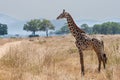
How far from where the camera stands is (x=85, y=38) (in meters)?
13.0

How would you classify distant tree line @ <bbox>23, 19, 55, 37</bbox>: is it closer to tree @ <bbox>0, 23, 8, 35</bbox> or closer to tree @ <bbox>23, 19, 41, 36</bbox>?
tree @ <bbox>23, 19, 41, 36</bbox>

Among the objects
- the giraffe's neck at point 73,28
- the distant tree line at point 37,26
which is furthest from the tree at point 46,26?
the giraffe's neck at point 73,28

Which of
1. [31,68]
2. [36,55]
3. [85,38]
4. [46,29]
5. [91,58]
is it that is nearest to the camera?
[31,68]

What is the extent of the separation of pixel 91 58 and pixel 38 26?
445 feet

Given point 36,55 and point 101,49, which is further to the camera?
point 36,55

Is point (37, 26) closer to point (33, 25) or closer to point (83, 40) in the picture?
point (33, 25)

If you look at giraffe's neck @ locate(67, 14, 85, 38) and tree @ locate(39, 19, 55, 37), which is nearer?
giraffe's neck @ locate(67, 14, 85, 38)

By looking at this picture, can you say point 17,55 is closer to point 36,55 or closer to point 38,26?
point 36,55

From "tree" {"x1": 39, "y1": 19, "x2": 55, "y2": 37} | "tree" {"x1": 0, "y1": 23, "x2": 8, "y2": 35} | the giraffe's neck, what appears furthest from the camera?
"tree" {"x1": 39, "y1": 19, "x2": 55, "y2": 37}

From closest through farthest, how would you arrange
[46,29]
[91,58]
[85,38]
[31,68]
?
[31,68], [85,38], [91,58], [46,29]

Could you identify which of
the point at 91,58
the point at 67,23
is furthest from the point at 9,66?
the point at 91,58

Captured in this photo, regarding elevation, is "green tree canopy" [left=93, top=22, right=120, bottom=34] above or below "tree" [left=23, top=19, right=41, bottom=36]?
below

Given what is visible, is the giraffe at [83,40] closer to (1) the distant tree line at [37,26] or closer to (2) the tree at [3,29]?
(2) the tree at [3,29]

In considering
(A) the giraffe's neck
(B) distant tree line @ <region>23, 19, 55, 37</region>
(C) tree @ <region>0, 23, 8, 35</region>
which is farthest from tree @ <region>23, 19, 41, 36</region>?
(A) the giraffe's neck
